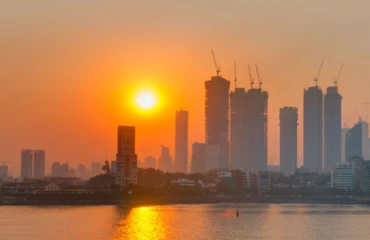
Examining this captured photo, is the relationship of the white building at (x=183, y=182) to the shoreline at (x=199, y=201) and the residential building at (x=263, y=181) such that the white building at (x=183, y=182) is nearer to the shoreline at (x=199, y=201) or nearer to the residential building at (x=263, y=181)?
the shoreline at (x=199, y=201)

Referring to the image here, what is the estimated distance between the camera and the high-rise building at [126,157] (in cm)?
14525

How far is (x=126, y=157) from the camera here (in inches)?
5802

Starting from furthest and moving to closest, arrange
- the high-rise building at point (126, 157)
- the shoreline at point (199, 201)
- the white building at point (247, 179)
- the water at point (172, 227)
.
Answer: the white building at point (247, 179) < the high-rise building at point (126, 157) < the shoreline at point (199, 201) < the water at point (172, 227)

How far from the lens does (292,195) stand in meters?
175

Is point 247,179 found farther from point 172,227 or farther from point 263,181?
point 172,227

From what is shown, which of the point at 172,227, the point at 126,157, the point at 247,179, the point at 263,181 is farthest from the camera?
the point at 247,179

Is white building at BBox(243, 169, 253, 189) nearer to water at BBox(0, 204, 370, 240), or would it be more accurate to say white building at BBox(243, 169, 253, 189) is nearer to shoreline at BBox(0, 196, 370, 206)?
shoreline at BBox(0, 196, 370, 206)

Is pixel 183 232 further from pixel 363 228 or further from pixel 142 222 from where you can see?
pixel 363 228

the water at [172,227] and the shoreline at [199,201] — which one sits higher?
the shoreline at [199,201]

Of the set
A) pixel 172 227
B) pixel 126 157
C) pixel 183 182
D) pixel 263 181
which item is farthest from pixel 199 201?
pixel 172 227

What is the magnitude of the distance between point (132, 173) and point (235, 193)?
36221 millimetres

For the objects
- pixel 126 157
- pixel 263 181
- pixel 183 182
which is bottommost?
pixel 183 182

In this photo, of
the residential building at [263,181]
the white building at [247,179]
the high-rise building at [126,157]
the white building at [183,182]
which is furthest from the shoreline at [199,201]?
the white building at [247,179]

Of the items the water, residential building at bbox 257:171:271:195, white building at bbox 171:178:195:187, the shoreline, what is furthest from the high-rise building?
the water
